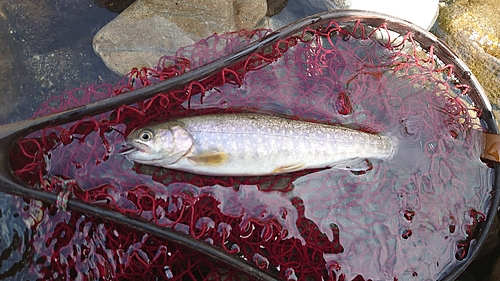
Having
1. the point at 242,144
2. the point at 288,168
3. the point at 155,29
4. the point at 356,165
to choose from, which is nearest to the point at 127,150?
the point at 242,144

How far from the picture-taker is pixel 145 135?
2305 mm

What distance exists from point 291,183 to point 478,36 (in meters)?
2.48

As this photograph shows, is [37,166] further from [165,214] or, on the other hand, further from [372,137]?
[372,137]

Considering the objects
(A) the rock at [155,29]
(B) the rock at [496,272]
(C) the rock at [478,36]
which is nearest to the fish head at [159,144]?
(A) the rock at [155,29]

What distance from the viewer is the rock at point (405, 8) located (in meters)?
3.35

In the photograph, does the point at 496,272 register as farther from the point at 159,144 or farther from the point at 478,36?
the point at 159,144

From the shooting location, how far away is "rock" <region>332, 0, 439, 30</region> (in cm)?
335

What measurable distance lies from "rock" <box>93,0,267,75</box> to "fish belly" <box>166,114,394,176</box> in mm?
947

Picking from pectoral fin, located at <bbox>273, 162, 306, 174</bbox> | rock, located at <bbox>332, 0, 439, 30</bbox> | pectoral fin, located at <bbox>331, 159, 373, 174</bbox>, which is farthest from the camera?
rock, located at <bbox>332, 0, 439, 30</bbox>

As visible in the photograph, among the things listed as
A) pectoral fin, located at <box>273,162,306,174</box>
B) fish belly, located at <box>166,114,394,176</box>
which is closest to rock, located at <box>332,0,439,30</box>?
fish belly, located at <box>166,114,394,176</box>

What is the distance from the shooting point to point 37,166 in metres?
2.31

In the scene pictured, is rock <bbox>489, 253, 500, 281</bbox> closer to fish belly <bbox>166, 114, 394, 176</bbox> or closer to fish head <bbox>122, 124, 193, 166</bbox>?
fish belly <bbox>166, 114, 394, 176</bbox>

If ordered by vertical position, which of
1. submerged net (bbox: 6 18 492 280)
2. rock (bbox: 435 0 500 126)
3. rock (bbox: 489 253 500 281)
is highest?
rock (bbox: 435 0 500 126)

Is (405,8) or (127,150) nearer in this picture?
(127,150)
